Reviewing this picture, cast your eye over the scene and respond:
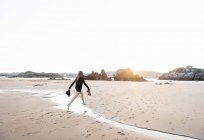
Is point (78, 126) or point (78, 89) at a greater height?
point (78, 89)

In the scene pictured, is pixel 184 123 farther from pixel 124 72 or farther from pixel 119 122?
pixel 124 72

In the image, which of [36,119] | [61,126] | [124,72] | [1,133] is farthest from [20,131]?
[124,72]

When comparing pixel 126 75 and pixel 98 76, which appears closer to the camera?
pixel 98 76

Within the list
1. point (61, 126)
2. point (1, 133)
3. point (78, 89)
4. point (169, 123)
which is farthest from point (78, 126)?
point (78, 89)

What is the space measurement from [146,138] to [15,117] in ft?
21.7

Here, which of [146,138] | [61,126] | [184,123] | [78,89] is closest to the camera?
[146,138]

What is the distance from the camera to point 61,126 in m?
11.3

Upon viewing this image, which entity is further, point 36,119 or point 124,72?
point 124,72

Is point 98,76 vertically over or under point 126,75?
under

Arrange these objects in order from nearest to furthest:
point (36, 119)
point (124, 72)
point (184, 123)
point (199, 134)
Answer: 1. point (199, 134)
2. point (184, 123)
3. point (36, 119)
4. point (124, 72)

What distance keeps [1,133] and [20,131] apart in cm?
65

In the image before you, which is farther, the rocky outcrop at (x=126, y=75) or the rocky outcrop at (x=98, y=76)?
the rocky outcrop at (x=126, y=75)

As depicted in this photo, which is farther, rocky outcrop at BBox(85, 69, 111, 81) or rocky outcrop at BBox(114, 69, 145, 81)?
rocky outcrop at BBox(114, 69, 145, 81)

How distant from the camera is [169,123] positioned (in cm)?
1220
